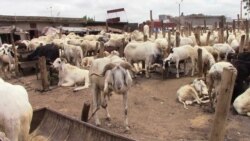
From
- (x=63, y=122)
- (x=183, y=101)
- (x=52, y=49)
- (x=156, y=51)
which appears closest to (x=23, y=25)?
(x=52, y=49)

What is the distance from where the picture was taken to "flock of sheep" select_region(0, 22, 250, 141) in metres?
5.62

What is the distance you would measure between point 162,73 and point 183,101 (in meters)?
4.80

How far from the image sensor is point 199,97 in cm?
1270

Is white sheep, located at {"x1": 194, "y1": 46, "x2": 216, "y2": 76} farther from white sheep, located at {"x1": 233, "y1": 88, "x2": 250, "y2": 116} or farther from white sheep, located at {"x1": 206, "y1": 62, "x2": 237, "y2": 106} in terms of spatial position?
white sheep, located at {"x1": 233, "y1": 88, "x2": 250, "y2": 116}

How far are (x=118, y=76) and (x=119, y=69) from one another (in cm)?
17

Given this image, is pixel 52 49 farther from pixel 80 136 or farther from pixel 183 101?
pixel 80 136

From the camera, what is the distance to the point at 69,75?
52.5 ft

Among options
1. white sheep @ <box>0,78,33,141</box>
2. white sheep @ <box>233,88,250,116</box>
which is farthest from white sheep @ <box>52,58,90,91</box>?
white sheep @ <box>0,78,33,141</box>

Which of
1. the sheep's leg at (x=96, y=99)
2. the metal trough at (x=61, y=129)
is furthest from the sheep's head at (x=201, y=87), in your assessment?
the metal trough at (x=61, y=129)

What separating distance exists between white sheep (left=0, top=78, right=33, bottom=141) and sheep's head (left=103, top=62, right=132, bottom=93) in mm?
3404

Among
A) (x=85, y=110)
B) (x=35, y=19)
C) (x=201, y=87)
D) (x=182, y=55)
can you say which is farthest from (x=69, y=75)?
(x=35, y=19)

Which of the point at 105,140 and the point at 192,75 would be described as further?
the point at 192,75

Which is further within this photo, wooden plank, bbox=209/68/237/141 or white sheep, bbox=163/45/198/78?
white sheep, bbox=163/45/198/78

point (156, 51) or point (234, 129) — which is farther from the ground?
point (156, 51)
